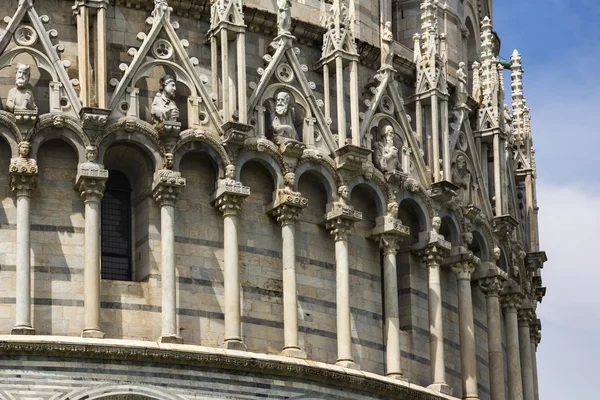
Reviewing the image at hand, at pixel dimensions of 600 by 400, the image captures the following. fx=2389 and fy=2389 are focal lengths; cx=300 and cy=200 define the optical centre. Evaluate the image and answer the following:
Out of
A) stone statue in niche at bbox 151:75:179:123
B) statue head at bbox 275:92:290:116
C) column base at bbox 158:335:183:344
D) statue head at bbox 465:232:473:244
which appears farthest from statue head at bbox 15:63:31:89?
statue head at bbox 465:232:473:244

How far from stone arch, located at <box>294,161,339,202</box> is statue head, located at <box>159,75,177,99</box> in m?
2.37

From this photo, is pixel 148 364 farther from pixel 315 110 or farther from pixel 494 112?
pixel 494 112

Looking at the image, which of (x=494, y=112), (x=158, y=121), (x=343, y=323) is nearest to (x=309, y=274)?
(x=343, y=323)

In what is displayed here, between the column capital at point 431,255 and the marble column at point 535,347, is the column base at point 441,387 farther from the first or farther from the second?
the marble column at point 535,347

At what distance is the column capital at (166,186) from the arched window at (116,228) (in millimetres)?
791

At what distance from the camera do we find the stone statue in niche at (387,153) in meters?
38.2

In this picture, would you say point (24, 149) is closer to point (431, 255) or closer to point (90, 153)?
point (90, 153)

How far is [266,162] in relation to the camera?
36.7 metres

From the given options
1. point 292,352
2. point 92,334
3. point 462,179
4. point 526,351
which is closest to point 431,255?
point 462,179

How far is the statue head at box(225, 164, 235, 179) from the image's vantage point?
3612cm

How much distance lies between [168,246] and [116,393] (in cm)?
261

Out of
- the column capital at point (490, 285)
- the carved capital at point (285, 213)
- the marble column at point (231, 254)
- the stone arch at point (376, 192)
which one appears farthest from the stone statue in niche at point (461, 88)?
the marble column at point (231, 254)

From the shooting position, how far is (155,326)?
35031 mm

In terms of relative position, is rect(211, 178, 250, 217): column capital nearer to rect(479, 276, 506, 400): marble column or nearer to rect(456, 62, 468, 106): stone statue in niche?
rect(456, 62, 468, 106): stone statue in niche
